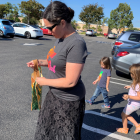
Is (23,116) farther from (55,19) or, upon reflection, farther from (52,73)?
(55,19)

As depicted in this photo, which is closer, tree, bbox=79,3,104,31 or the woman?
the woman

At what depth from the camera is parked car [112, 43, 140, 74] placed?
17.9ft

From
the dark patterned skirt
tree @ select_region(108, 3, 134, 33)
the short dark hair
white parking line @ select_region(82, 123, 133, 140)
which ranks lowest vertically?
white parking line @ select_region(82, 123, 133, 140)

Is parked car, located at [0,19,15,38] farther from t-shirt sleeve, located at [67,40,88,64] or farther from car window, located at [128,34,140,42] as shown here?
t-shirt sleeve, located at [67,40,88,64]

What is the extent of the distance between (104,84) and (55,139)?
2.13 metres

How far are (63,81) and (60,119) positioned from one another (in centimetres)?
48

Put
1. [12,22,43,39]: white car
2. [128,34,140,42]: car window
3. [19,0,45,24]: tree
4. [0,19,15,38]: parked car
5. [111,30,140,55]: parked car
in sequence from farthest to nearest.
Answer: [19,0,45,24]: tree
[12,22,43,39]: white car
[0,19,15,38]: parked car
[128,34,140,42]: car window
[111,30,140,55]: parked car

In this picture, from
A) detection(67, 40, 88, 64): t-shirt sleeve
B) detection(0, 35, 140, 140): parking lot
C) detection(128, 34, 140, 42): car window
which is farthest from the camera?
detection(128, 34, 140, 42): car window

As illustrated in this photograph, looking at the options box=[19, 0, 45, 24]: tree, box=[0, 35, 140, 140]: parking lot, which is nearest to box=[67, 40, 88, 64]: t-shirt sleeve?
box=[0, 35, 140, 140]: parking lot

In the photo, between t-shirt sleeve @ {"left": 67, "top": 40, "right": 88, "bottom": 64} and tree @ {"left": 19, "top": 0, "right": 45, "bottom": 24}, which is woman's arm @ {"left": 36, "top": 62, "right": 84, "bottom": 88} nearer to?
t-shirt sleeve @ {"left": 67, "top": 40, "right": 88, "bottom": 64}

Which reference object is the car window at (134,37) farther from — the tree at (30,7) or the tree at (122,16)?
the tree at (122,16)

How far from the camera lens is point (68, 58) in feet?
4.51

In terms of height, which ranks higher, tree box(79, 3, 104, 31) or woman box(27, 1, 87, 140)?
tree box(79, 3, 104, 31)

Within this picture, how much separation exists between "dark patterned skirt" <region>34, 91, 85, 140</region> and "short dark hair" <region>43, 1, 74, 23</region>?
2.58 feet
